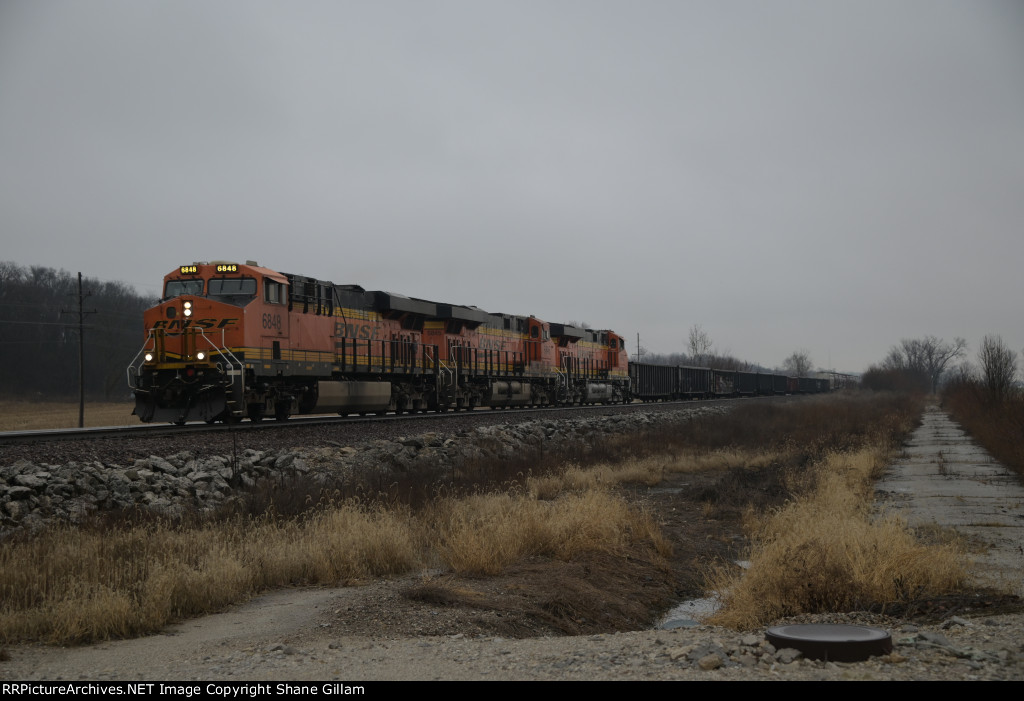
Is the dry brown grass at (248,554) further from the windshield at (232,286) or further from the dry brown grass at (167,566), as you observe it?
the windshield at (232,286)

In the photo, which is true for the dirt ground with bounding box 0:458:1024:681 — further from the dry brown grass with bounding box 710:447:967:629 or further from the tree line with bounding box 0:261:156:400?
the tree line with bounding box 0:261:156:400

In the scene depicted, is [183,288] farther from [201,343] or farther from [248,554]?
[248,554]

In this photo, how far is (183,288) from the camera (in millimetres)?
20688

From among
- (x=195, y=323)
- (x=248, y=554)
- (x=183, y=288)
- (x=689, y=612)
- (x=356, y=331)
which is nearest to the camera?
(x=689, y=612)

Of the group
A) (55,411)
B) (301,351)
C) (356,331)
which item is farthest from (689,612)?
(55,411)

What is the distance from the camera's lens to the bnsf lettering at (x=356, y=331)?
79.4 feet

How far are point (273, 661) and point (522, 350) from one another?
106ft

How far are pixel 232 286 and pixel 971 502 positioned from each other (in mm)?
16690

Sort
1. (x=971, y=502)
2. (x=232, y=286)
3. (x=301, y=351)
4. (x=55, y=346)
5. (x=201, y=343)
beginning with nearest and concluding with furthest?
(x=971, y=502)
(x=201, y=343)
(x=232, y=286)
(x=301, y=351)
(x=55, y=346)

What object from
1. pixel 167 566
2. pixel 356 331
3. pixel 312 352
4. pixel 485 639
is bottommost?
pixel 485 639

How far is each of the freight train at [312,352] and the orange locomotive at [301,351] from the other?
3cm

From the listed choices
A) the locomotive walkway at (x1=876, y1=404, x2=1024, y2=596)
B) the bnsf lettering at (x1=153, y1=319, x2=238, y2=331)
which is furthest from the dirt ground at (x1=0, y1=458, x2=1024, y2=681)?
the bnsf lettering at (x1=153, y1=319, x2=238, y2=331)

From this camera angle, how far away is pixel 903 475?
2075cm
